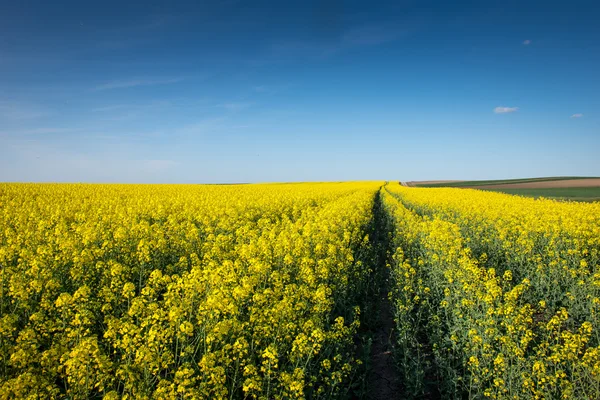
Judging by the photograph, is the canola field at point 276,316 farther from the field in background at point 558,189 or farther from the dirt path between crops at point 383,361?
the field in background at point 558,189

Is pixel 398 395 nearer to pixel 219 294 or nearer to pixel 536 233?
pixel 219 294

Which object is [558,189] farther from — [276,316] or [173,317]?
[173,317]

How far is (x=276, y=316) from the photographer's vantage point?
4398 mm

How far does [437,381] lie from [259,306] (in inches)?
122

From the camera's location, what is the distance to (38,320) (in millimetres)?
3971

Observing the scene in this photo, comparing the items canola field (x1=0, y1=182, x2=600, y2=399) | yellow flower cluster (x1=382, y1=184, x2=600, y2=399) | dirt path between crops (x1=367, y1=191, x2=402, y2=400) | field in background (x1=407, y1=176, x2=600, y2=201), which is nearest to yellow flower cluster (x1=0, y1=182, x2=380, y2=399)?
canola field (x1=0, y1=182, x2=600, y2=399)

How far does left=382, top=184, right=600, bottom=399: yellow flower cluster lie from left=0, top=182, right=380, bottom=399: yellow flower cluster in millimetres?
1430

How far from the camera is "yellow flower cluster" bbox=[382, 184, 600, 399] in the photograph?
449 cm

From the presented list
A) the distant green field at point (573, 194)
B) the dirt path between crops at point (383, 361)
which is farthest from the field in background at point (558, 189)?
the dirt path between crops at point (383, 361)

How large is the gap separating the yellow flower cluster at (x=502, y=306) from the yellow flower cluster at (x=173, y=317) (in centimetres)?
143

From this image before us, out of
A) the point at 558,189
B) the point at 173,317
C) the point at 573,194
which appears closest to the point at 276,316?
the point at 173,317

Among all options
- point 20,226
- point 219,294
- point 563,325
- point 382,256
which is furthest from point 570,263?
point 20,226

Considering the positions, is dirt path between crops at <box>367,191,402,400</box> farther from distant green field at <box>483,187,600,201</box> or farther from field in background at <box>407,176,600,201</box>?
distant green field at <box>483,187,600,201</box>

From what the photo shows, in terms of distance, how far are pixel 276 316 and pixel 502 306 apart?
3.70m
